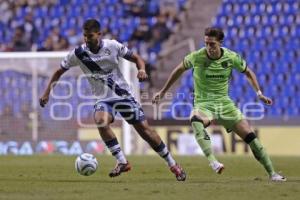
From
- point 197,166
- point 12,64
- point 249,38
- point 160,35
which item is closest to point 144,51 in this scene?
point 160,35

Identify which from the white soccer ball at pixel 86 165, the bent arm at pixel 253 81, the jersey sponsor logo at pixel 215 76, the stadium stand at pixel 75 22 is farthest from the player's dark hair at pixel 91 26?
the stadium stand at pixel 75 22

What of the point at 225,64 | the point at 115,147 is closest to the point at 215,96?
the point at 225,64

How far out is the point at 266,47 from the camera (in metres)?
25.5

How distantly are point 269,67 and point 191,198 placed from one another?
1747 centimetres

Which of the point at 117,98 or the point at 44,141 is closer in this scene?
the point at 117,98

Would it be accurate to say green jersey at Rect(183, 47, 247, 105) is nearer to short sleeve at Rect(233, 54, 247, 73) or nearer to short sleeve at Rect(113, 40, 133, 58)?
short sleeve at Rect(233, 54, 247, 73)

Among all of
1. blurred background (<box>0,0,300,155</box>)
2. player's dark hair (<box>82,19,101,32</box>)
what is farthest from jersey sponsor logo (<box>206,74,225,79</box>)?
blurred background (<box>0,0,300,155</box>)

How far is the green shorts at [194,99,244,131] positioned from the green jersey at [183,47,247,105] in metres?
0.08

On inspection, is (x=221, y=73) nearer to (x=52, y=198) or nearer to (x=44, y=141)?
(x=52, y=198)

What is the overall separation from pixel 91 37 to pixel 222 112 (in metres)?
2.08

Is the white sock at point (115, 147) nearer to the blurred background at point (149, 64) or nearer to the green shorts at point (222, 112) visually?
the green shorts at point (222, 112)

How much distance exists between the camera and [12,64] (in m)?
21.9

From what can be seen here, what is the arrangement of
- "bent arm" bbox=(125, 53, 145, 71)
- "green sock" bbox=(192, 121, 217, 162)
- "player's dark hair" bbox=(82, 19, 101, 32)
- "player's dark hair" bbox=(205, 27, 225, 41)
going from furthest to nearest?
1. "green sock" bbox=(192, 121, 217, 162)
2. "bent arm" bbox=(125, 53, 145, 71)
3. "player's dark hair" bbox=(205, 27, 225, 41)
4. "player's dark hair" bbox=(82, 19, 101, 32)

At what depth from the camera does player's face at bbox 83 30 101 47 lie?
1017 centimetres
